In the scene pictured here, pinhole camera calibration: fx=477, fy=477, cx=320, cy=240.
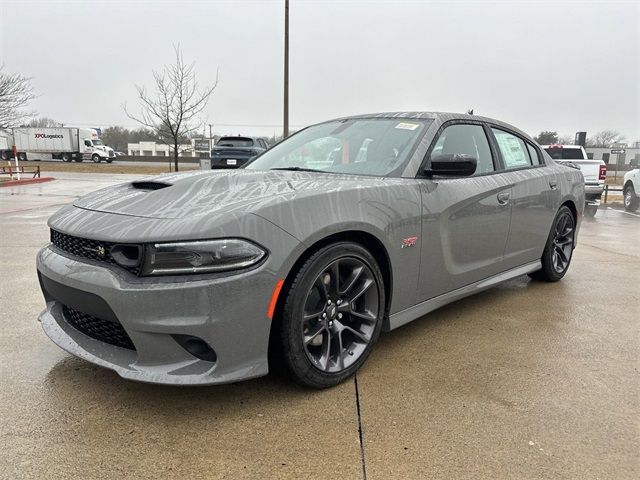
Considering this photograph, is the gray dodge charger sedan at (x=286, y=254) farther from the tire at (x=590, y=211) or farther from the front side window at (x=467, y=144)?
the tire at (x=590, y=211)

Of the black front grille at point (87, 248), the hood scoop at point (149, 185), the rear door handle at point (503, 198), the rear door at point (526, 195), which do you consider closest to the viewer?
the black front grille at point (87, 248)

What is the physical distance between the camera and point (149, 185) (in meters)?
2.73

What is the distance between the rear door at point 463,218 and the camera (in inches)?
119

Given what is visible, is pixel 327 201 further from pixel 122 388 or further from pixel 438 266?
pixel 122 388

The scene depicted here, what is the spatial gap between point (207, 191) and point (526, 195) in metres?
2.69

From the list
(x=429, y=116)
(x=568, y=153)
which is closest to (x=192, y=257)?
(x=429, y=116)

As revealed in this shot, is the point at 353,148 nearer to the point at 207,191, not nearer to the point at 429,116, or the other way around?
the point at 429,116

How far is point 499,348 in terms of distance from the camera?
3.16m

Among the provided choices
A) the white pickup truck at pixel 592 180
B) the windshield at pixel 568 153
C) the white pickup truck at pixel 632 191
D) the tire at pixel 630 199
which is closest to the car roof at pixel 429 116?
the white pickup truck at pixel 592 180

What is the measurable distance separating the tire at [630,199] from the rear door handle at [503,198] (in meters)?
11.8

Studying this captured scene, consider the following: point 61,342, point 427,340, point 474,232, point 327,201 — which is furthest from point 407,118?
point 61,342

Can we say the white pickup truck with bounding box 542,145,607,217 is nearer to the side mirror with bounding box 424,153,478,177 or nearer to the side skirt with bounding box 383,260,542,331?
the side skirt with bounding box 383,260,542,331

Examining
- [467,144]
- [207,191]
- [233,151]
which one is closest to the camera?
[207,191]

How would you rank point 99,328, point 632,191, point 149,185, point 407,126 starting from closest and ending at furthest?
point 99,328 → point 149,185 → point 407,126 → point 632,191
